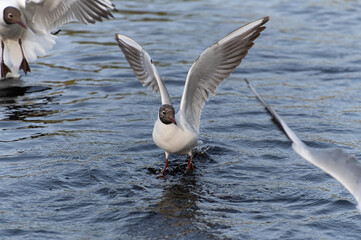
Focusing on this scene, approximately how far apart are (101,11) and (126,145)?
3317mm

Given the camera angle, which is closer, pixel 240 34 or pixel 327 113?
pixel 240 34

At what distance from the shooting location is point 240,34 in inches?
292

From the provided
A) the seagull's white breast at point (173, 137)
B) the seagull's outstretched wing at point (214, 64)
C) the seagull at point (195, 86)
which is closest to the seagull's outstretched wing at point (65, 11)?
the seagull at point (195, 86)

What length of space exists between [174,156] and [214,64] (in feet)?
4.61

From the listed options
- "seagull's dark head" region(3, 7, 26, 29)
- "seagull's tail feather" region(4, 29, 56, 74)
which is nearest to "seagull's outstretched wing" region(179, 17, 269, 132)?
"seagull's dark head" region(3, 7, 26, 29)

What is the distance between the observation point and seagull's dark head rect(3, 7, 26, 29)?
10102 mm

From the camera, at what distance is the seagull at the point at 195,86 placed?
283 inches

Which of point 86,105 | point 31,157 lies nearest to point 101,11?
point 86,105

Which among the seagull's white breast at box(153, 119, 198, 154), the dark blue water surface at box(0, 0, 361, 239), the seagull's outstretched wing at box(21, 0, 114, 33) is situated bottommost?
the dark blue water surface at box(0, 0, 361, 239)

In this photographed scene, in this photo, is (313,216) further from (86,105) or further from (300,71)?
(300,71)

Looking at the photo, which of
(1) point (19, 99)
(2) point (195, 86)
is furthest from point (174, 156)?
(1) point (19, 99)

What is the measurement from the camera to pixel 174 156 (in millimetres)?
8258

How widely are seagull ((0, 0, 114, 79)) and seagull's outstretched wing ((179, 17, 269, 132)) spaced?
3.37m

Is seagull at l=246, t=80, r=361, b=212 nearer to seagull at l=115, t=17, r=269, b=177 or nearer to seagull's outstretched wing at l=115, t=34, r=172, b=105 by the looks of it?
seagull at l=115, t=17, r=269, b=177
